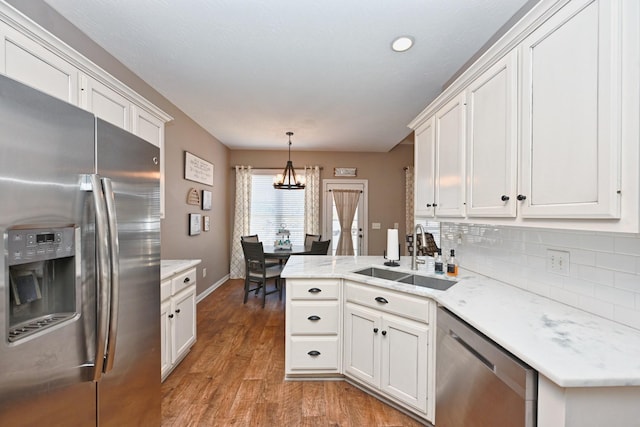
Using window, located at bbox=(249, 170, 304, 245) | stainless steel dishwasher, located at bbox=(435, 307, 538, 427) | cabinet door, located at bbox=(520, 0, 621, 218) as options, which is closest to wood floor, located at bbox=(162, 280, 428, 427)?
stainless steel dishwasher, located at bbox=(435, 307, 538, 427)

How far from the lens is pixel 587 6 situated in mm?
1033

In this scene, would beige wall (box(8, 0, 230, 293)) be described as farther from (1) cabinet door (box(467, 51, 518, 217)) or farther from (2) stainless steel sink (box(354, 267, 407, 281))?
(1) cabinet door (box(467, 51, 518, 217))

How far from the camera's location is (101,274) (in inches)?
38.0

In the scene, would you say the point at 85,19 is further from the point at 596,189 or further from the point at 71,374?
the point at 596,189

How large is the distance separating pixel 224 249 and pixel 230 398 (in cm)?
372

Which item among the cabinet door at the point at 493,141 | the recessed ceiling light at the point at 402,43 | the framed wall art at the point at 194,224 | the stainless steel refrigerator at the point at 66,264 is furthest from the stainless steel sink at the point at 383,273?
the framed wall art at the point at 194,224

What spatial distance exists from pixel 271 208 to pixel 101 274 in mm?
4888

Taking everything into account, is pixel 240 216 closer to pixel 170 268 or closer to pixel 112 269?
pixel 170 268

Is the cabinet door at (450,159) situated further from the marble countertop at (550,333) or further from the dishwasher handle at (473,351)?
the dishwasher handle at (473,351)

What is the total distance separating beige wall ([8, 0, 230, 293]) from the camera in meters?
1.93

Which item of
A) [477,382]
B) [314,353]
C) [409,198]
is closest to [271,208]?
[409,198]

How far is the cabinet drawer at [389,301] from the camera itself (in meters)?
1.75

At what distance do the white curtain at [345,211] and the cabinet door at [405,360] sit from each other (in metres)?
3.95

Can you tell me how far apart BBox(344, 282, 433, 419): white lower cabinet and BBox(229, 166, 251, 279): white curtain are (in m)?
3.92
